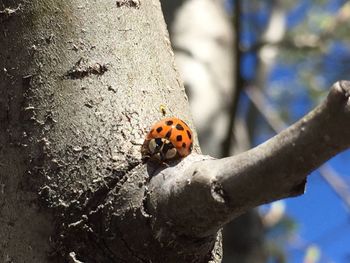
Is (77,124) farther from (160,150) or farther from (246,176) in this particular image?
(246,176)

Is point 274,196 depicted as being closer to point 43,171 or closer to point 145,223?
point 145,223

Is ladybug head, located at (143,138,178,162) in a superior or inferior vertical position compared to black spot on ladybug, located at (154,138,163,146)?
inferior

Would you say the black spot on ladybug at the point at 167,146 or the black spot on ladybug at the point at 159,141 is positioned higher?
the black spot on ladybug at the point at 159,141

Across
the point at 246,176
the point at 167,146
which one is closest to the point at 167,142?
the point at 167,146

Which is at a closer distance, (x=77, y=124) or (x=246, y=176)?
(x=246, y=176)

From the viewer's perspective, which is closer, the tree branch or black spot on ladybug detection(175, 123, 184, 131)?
the tree branch

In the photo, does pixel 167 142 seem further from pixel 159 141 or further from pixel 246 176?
pixel 246 176

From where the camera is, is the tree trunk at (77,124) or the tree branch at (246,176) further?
the tree trunk at (77,124)
